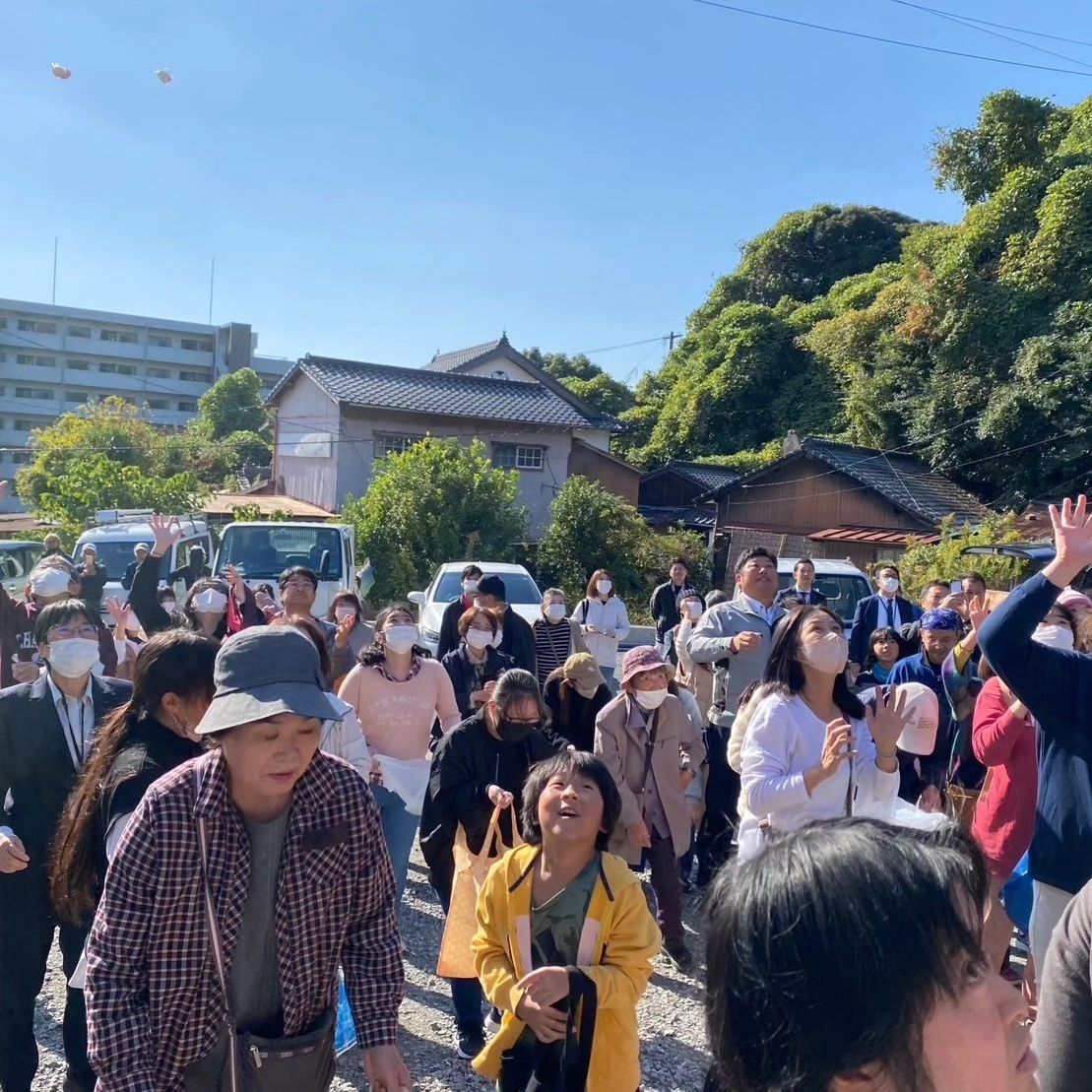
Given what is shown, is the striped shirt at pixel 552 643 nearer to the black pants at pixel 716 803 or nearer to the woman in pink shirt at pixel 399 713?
the black pants at pixel 716 803

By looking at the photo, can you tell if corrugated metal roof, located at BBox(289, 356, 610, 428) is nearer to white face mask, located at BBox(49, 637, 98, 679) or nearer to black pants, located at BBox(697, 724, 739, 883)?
black pants, located at BBox(697, 724, 739, 883)

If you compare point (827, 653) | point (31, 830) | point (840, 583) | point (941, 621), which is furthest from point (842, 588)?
point (31, 830)

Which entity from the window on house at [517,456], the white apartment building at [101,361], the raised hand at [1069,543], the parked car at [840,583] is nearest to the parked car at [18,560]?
the parked car at [840,583]

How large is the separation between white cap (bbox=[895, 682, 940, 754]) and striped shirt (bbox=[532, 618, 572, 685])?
18.0 ft

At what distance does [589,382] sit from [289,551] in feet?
103

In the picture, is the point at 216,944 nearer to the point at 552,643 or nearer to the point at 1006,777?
the point at 1006,777

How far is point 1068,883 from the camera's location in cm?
309

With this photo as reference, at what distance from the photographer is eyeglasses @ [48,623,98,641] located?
12.0 feet

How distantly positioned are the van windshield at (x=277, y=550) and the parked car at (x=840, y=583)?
21.1 feet

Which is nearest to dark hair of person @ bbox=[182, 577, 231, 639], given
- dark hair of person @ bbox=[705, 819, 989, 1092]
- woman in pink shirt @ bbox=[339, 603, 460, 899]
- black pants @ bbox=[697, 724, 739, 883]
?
woman in pink shirt @ bbox=[339, 603, 460, 899]

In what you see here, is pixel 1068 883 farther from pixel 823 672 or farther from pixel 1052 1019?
pixel 1052 1019

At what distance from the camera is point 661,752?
5.19m

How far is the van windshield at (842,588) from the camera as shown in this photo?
1335 cm

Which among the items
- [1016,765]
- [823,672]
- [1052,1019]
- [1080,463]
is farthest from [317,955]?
[1080,463]
